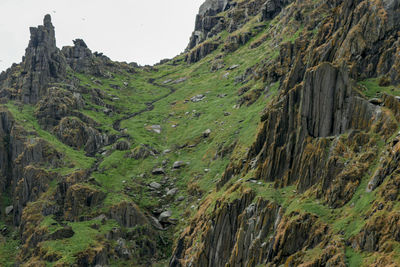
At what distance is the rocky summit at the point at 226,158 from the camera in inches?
1624

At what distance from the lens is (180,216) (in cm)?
8344

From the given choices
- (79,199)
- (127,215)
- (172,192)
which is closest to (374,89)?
(172,192)

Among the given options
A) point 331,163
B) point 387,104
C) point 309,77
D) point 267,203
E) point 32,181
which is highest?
point 309,77

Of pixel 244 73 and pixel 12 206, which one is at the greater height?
pixel 244 73

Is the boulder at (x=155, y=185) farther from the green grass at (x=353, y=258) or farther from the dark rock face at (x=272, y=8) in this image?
the dark rock face at (x=272, y=8)

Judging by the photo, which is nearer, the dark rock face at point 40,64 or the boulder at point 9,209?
the boulder at point 9,209

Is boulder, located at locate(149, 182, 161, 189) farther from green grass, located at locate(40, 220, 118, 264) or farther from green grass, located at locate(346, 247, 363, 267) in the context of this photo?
green grass, located at locate(346, 247, 363, 267)

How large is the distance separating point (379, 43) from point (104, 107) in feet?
375

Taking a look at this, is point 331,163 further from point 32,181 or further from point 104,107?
point 104,107

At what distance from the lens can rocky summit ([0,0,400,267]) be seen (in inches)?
1624

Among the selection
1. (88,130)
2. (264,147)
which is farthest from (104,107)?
(264,147)

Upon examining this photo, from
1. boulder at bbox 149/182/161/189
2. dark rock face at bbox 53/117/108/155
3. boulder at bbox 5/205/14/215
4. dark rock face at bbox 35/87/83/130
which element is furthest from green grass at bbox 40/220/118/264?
dark rock face at bbox 35/87/83/130

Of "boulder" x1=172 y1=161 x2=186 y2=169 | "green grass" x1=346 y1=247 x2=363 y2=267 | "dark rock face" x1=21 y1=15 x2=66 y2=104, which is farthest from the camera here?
"dark rock face" x1=21 y1=15 x2=66 y2=104

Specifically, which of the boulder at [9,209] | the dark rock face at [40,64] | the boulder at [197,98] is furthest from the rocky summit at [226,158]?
the boulder at [197,98]
